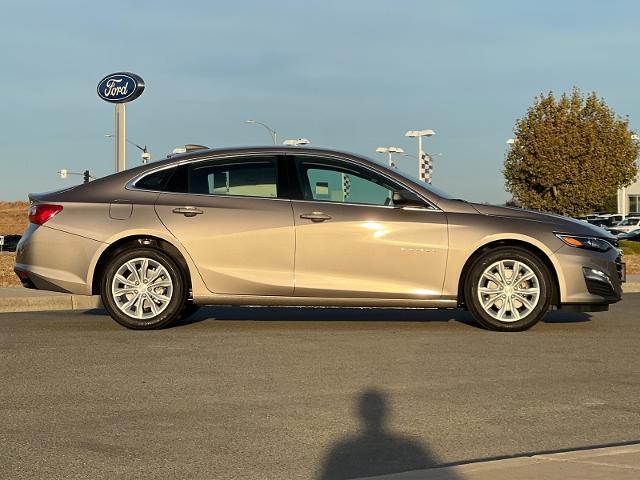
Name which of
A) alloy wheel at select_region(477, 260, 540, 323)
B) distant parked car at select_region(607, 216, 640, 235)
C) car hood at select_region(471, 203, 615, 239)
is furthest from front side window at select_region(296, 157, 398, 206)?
distant parked car at select_region(607, 216, 640, 235)

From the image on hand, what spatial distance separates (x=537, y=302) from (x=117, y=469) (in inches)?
220

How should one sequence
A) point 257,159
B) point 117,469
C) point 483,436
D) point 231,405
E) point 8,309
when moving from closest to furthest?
point 117,469 → point 483,436 → point 231,405 → point 257,159 → point 8,309

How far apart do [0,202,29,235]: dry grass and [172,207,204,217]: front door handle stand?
95.0m

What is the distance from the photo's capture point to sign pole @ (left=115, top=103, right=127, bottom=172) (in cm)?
1848

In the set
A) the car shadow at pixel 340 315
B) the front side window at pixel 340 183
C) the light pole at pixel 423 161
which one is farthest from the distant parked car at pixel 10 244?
the front side window at pixel 340 183

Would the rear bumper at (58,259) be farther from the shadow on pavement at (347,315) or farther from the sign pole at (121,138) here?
the sign pole at (121,138)

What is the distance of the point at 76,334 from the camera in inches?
359

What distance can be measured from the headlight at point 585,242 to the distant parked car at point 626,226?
53.2 m

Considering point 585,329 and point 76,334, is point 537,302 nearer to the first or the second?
point 585,329

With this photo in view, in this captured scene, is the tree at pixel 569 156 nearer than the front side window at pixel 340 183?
No

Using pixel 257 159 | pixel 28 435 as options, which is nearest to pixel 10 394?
pixel 28 435

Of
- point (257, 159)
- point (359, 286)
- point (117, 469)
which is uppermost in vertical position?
point (257, 159)

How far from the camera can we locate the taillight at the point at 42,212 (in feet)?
31.3

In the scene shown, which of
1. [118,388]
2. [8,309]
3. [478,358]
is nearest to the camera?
[118,388]
